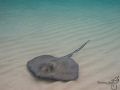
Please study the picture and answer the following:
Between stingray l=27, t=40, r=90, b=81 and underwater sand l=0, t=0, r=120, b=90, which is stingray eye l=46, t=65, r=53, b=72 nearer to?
stingray l=27, t=40, r=90, b=81

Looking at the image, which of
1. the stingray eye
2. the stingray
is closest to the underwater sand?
the stingray

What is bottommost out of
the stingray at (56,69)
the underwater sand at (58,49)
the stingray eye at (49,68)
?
the underwater sand at (58,49)

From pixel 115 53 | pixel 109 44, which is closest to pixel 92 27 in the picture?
pixel 109 44

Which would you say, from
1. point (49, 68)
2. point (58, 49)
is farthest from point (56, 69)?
point (58, 49)

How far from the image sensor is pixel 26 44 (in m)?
3.94

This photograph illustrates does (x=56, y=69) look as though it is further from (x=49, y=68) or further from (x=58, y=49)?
(x=58, y=49)

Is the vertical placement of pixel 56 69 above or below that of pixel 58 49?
above

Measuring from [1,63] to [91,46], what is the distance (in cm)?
254

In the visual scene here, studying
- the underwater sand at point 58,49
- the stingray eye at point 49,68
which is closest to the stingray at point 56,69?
the stingray eye at point 49,68

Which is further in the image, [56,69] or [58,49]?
[58,49]

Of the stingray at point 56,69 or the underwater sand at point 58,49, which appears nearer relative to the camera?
the stingray at point 56,69

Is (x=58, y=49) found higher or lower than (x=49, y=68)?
lower

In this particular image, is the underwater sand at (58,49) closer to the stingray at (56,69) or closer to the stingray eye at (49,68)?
the stingray at (56,69)

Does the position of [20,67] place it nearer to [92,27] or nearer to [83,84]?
[83,84]
